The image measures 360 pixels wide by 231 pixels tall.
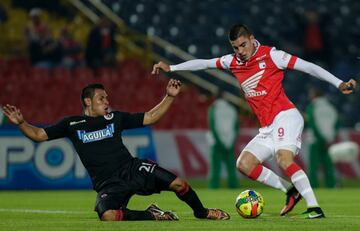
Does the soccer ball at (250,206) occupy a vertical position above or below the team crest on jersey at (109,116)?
below

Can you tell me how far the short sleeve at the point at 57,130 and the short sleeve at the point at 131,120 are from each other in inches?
23.1

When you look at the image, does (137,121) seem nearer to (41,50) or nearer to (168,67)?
(168,67)

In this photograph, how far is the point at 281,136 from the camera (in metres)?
10.8

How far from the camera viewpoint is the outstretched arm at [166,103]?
999 centimetres

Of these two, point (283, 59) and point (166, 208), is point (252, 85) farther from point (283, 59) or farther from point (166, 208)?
point (166, 208)

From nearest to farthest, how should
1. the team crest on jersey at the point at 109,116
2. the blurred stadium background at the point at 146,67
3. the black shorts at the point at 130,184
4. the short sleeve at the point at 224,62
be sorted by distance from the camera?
1. the black shorts at the point at 130,184
2. the team crest on jersey at the point at 109,116
3. the short sleeve at the point at 224,62
4. the blurred stadium background at the point at 146,67

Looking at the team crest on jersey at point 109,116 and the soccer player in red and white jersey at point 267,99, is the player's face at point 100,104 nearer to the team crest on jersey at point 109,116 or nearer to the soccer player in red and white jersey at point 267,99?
the team crest on jersey at point 109,116

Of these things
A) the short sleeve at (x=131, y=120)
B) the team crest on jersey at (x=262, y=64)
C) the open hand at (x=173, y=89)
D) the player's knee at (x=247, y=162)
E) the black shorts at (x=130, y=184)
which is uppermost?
the team crest on jersey at (x=262, y=64)

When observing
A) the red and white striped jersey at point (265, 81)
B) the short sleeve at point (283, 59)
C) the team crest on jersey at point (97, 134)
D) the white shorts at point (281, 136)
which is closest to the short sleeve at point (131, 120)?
the team crest on jersey at point (97, 134)

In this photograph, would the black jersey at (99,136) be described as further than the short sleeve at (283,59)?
No

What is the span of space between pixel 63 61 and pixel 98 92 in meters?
12.9

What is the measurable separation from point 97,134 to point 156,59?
1421 centimetres

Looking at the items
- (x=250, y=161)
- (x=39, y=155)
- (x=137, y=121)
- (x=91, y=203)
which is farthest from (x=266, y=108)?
(x=39, y=155)

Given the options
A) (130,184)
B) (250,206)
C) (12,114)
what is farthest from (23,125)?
(250,206)
